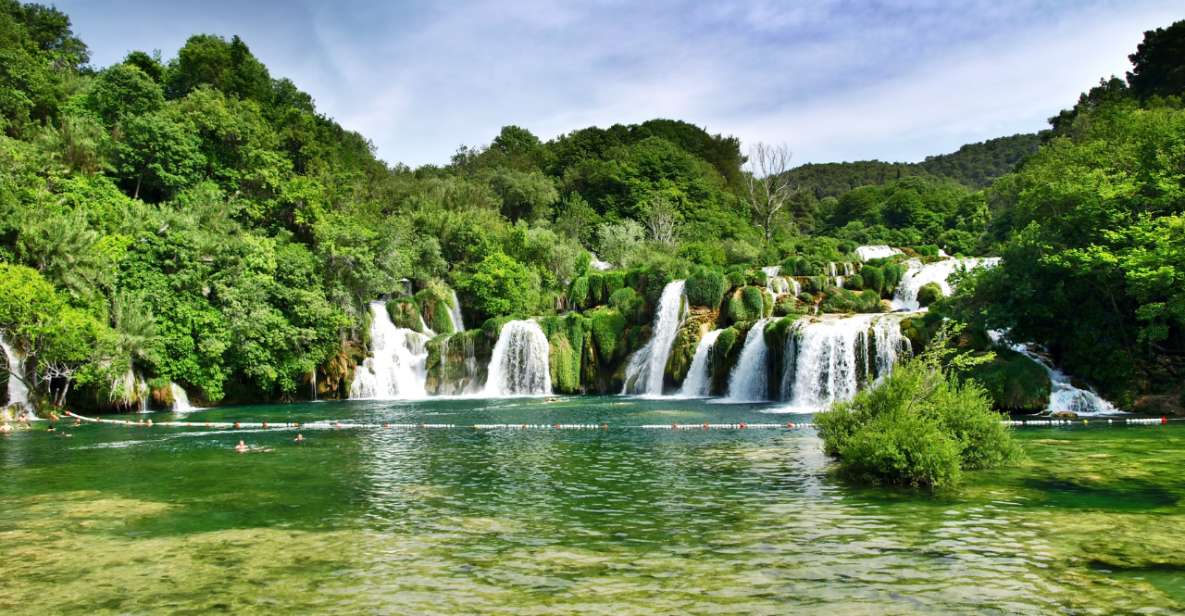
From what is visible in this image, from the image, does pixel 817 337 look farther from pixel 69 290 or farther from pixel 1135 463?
pixel 69 290

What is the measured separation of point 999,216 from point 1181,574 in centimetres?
5157

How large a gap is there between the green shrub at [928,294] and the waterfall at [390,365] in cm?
2612

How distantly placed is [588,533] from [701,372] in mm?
26021

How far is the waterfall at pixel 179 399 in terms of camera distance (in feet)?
106

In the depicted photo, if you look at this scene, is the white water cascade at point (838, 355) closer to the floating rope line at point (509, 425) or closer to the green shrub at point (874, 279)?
the floating rope line at point (509, 425)

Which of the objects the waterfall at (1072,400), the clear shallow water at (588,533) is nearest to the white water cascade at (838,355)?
the waterfall at (1072,400)

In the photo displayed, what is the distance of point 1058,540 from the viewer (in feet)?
28.9

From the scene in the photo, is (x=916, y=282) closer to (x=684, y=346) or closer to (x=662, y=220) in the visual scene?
(x=684, y=346)

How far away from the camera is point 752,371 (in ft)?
106

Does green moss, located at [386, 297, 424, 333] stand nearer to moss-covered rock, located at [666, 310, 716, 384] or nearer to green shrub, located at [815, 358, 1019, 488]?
moss-covered rock, located at [666, 310, 716, 384]

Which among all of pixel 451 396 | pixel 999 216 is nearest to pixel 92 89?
pixel 451 396

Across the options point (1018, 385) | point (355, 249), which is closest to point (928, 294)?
point (1018, 385)

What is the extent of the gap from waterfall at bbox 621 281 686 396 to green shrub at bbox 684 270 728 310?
0.64 metres

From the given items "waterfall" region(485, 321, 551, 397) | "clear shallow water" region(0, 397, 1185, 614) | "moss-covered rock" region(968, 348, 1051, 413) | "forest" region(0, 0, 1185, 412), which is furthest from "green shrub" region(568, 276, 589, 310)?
"clear shallow water" region(0, 397, 1185, 614)
